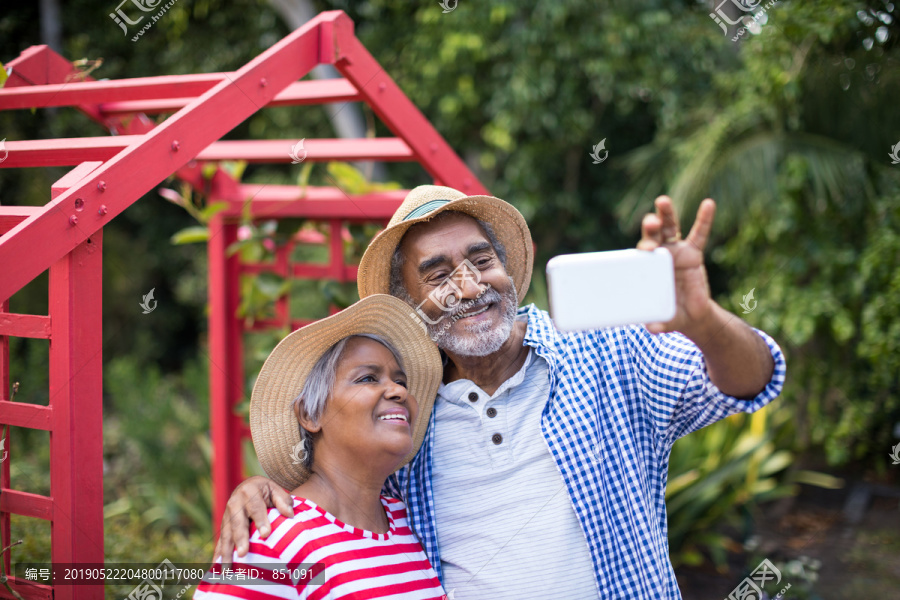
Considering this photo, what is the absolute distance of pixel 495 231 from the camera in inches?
80.9

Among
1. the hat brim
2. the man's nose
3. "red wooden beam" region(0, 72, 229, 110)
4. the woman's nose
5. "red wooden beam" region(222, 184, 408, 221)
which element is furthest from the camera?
"red wooden beam" region(222, 184, 408, 221)

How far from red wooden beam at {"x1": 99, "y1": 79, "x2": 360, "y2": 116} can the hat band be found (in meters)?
0.67

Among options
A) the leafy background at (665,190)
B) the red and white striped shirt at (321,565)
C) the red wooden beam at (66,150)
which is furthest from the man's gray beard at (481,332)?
the leafy background at (665,190)

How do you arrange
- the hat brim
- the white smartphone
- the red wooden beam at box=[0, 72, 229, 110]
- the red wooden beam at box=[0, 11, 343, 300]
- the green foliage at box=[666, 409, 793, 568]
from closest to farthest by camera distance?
the white smartphone < the red wooden beam at box=[0, 11, 343, 300] < the hat brim < the red wooden beam at box=[0, 72, 229, 110] < the green foliage at box=[666, 409, 793, 568]

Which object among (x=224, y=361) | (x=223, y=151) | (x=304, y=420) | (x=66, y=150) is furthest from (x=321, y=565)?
(x=224, y=361)

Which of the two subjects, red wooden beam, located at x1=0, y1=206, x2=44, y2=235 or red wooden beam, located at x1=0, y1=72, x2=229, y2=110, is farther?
red wooden beam, located at x1=0, y1=72, x2=229, y2=110

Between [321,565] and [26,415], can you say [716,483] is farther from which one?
[26,415]

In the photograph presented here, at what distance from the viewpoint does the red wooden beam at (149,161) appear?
144 centimetres

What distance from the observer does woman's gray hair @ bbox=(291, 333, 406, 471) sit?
1729mm

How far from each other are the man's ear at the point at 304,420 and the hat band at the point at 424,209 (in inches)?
21.9

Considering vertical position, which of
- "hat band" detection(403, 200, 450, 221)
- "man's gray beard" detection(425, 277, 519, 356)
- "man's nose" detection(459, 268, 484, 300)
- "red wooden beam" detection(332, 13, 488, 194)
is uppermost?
"red wooden beam" detection(332, 13, 488, 194)

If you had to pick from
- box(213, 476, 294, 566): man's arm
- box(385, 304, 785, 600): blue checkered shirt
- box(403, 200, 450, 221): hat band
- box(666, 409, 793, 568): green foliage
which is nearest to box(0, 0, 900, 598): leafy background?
box(666, 409, 793, 568): green foliage

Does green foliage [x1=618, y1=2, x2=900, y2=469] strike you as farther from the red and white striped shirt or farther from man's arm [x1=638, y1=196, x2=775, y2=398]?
the red and white striped shirt

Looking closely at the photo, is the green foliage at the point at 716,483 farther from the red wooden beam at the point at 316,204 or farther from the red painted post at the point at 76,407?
the red painted post at the point at 76,407
